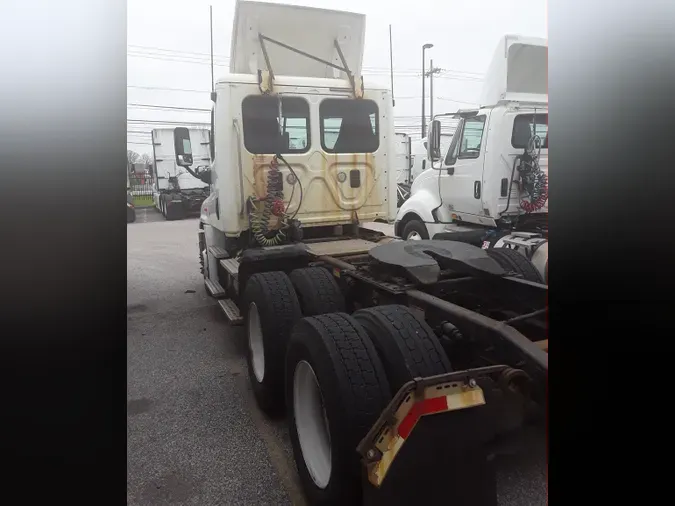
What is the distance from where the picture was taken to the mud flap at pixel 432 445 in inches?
74.1

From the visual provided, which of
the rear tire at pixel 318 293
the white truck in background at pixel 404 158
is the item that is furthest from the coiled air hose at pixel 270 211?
the white truck in background at pixel 404 158

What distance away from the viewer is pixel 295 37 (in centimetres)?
539

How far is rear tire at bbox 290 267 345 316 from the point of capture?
12.1ft

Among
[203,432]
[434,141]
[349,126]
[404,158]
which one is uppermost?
[404,158]

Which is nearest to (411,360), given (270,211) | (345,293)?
(345,293)

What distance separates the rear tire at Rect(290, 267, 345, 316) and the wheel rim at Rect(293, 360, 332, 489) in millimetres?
899

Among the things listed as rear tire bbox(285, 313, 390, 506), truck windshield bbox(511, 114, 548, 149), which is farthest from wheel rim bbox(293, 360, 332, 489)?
truck windshield bbox(511, 114, 548, 149)

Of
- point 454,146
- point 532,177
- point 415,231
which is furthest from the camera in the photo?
point 415,231

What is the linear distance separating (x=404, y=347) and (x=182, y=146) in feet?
13.2

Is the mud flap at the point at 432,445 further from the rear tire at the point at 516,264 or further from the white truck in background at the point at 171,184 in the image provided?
the white truck in background at the point at 171,184

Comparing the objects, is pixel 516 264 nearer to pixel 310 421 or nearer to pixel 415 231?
pixel 310 421
